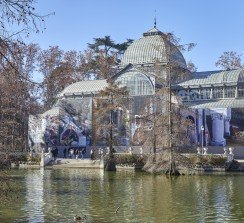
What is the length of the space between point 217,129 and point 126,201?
124ft

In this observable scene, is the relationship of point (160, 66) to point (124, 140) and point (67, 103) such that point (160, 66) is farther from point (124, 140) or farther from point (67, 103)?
point (67, 103)

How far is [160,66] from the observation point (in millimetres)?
38969

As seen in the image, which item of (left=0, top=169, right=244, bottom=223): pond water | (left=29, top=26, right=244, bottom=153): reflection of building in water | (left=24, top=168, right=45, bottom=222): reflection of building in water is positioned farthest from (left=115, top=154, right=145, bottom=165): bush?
(left=24, top=168, right=45, bottom=222): reflection of building in water

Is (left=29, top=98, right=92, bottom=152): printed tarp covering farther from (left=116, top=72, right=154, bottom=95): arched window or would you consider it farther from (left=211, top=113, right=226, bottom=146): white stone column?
(left=211, top=113, right=226, bottom=146): white stone column

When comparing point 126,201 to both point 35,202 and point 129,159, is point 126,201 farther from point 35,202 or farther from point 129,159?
point 129,159

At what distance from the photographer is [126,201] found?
71.5 feet

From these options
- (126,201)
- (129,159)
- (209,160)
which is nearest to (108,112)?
(129,159)

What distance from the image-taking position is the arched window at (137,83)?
62.0 metres

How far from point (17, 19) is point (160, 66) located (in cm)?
3025

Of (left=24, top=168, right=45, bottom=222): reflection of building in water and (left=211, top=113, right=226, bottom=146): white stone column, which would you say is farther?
(left=211, top=113, right=226, bottom=146): white stone column

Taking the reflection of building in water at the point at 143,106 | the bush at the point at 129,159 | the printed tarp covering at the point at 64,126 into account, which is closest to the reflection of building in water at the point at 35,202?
the bush at the point at 129,159

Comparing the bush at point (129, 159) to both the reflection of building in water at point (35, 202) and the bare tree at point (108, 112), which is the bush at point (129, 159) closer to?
the bare tree at point (108, 112)

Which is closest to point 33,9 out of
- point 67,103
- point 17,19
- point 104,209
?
point 17,19

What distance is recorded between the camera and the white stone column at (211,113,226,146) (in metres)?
57.2
